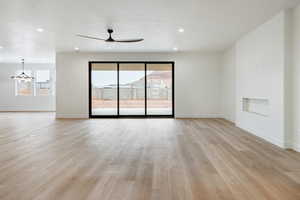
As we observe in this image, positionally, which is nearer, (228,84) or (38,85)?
(228,84)

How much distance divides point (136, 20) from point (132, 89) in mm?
4190

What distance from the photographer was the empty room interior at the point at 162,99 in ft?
7.82

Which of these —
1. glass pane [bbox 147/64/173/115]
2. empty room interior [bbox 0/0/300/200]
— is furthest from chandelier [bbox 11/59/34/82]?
glass pane [bbox 147/64/173/115]

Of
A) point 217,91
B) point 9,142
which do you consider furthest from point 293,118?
point 9,142

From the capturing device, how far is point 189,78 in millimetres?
8414

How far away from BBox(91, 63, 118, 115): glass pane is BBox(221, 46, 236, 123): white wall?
4169 millimetres

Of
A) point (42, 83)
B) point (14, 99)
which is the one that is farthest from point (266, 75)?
→ point (14, 99)

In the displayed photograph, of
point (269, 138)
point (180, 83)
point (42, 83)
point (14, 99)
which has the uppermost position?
point (42, 83)

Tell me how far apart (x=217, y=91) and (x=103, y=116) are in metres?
4.60

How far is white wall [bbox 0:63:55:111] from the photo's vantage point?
11531mm

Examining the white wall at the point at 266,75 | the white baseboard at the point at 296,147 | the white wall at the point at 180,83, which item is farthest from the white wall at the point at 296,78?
the white wall at the point at 180,83

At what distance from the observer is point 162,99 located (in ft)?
28.3

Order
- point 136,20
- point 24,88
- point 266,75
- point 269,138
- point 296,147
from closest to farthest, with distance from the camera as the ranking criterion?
point 296,147, point 269,138, point 266,75, point 136,20, point 24,88

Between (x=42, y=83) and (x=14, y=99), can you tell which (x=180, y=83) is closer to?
(x=42, y=83)
